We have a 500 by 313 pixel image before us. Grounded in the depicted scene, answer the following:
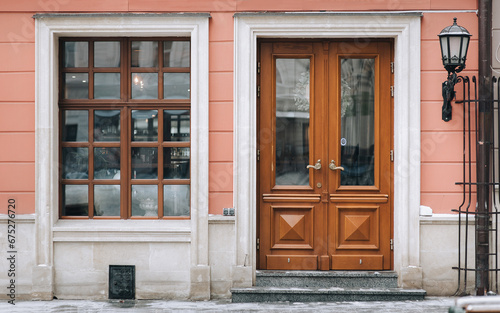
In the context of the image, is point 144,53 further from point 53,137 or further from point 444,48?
point 444,48

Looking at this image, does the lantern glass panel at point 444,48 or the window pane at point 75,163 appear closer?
the lantern glass panel at point 444,48

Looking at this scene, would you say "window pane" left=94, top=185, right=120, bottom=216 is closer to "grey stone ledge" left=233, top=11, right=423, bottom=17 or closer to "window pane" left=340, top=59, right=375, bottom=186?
"grey stone ledge" left=233, top=11, right=423, bottom=17

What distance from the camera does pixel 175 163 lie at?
26.9 ft

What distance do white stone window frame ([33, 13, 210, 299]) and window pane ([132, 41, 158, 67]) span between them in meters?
0.25

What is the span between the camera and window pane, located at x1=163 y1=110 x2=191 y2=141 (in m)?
8.17

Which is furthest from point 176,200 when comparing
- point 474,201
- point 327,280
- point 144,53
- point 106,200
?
point 474,201

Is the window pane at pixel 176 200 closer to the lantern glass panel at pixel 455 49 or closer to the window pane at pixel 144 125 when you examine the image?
the window pane at pixel 144 125

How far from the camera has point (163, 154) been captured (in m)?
8.20

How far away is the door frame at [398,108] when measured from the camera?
785cm

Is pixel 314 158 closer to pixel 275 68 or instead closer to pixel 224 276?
pixel 275 68

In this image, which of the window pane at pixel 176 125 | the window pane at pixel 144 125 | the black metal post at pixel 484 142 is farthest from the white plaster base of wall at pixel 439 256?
the window pane at pixel 144 125

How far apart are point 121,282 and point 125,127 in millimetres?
1926

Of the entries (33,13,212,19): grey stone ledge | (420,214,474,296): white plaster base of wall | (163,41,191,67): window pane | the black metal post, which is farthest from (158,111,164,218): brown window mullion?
the black metal post

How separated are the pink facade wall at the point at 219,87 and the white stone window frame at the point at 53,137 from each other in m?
0.09
